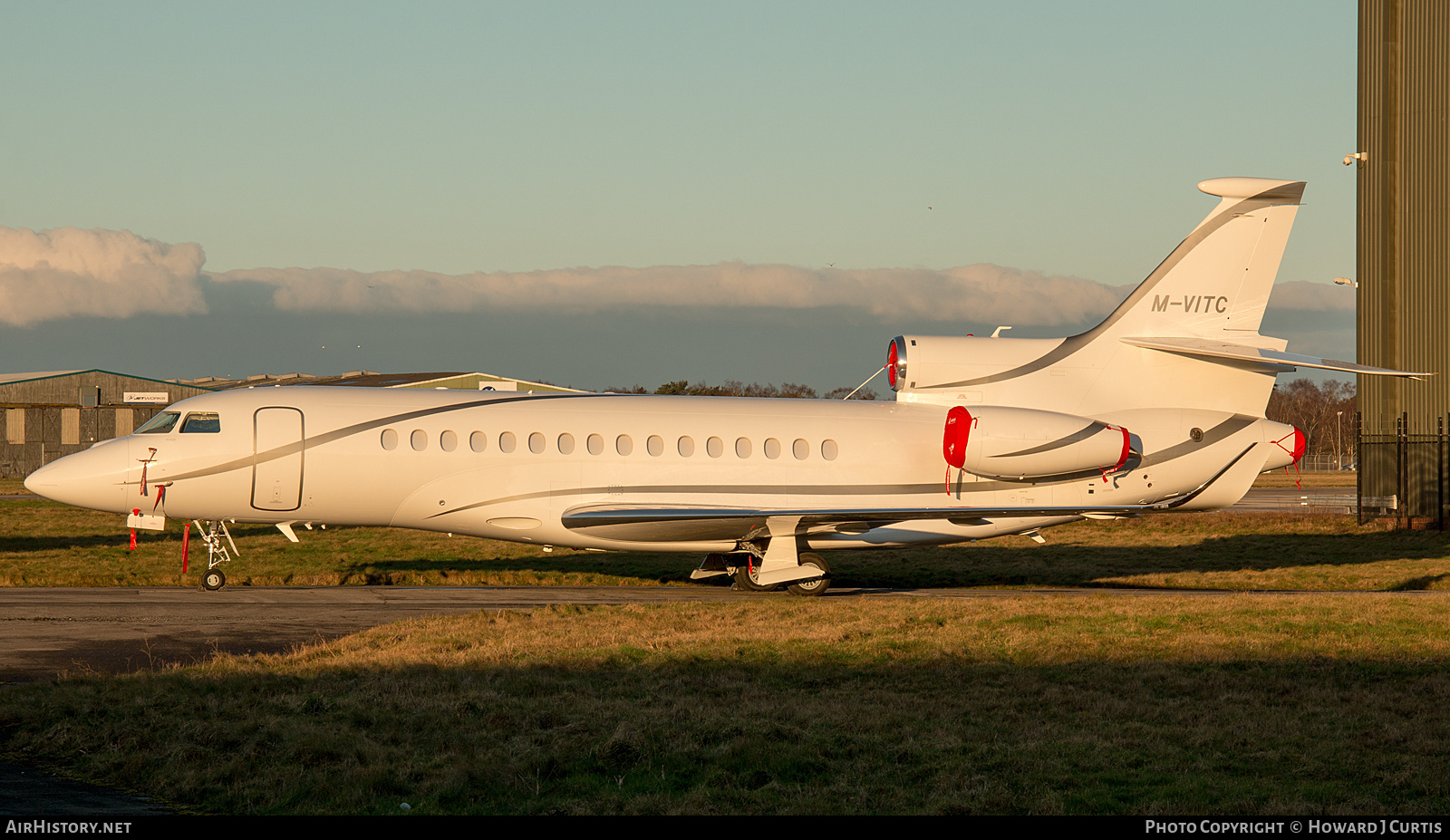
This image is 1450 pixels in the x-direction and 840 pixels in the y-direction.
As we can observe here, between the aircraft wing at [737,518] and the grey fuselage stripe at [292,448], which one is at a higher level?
the grey fuselage stripe at [292,448]

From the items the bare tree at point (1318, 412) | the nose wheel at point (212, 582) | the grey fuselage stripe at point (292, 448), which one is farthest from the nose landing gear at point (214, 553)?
the bare tree at point (1318, 412)

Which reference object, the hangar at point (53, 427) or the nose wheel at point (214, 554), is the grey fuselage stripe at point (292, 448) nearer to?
the nose wheel at point (214, 554)

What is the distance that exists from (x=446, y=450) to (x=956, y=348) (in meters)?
9.13

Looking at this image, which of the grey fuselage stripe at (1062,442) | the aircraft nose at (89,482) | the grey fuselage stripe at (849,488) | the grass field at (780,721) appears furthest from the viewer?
the grey fuselage stripe at (1062,442)

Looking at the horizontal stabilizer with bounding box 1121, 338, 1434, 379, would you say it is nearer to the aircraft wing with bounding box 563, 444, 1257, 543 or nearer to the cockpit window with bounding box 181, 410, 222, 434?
the aircraft wing with bounding box 563, 444, 1257, 543

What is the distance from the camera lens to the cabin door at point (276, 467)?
61.0 feet

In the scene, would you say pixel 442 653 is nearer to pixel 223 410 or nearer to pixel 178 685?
pixel 178 685

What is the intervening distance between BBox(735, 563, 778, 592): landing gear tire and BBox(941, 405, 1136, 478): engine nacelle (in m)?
3.83

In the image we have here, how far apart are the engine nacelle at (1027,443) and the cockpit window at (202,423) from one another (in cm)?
1208

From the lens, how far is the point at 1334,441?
148 m

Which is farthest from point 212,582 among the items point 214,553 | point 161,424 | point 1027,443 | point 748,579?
point 1027,443

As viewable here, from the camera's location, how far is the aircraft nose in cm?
1845

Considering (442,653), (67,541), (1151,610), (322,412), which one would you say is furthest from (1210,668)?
(67,541)

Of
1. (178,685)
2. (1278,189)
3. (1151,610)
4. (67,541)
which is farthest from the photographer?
(67,541)
